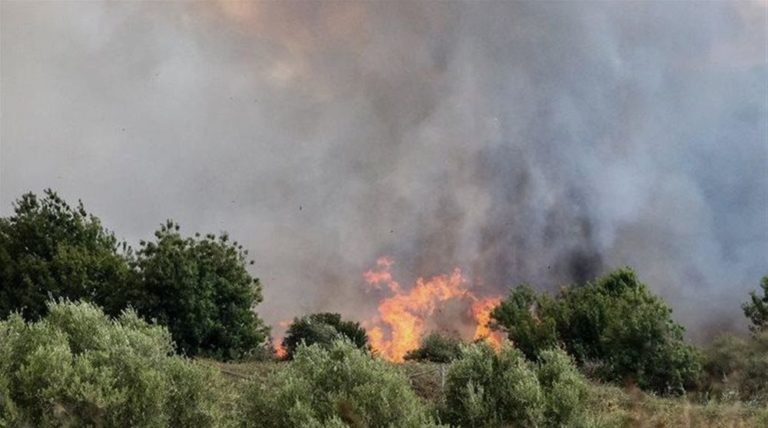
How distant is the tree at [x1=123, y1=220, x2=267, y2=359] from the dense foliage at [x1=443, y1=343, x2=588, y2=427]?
2739 centimetres

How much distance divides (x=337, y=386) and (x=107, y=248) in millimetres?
41823

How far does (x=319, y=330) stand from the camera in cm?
5266

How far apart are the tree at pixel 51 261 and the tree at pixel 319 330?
12.3m

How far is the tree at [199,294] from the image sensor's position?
43.7 m

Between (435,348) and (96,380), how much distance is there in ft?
141

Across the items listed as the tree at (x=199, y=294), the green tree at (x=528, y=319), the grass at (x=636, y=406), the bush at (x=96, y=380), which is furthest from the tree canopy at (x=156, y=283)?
the bush at (x=96, y=380)

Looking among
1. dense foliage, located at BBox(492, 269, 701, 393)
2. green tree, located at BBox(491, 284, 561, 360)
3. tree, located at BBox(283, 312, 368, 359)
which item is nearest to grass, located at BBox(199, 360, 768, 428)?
dense foliage, located at BBox(492, 269, 701, 393)

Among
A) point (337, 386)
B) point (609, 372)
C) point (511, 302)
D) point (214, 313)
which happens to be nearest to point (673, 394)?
point (609, 372)

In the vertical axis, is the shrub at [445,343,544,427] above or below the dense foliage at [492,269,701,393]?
below

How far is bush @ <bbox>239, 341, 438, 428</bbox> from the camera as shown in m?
15.4

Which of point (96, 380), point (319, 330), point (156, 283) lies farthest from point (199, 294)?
point (96, 380)

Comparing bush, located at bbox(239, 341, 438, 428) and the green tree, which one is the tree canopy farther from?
bush, located at bbox(239, 341, 438, 428)

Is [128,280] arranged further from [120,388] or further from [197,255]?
[120,388]

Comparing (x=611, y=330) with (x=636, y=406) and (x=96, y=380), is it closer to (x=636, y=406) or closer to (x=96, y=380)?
(x=636, y=406)
